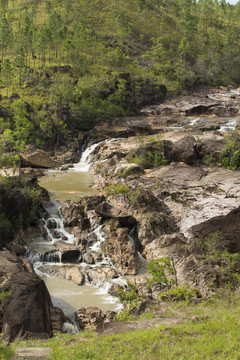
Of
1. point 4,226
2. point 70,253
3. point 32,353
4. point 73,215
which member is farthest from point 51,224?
point 32,353

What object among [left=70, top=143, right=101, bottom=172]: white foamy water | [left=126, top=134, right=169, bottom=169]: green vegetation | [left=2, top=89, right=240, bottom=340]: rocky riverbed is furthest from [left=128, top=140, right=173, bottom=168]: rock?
[left=70, top=143, right=101, bottom=172]: white foamy water

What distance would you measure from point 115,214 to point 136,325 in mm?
14315

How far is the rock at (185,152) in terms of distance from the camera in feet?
115

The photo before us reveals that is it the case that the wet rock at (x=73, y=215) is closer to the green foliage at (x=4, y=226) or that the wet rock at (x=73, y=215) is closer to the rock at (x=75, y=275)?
the green foliage at (x=4, y=226)

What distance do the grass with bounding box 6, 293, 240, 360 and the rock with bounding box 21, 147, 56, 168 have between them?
34.1 metres

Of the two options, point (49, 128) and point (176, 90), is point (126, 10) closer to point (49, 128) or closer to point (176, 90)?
point (176, 90)

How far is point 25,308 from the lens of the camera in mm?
13305

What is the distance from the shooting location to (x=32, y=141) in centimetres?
5144

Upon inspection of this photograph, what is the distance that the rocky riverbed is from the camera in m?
19.1

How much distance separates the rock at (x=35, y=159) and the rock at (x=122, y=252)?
23.0 metres

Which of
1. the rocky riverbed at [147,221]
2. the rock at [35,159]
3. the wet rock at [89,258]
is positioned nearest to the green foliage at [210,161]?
the rocky riverbed at [147,221]

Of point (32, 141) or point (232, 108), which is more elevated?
point (232, 108)

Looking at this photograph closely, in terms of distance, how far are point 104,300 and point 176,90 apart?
72524 mm

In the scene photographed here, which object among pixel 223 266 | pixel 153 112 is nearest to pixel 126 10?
pixel 153 112
